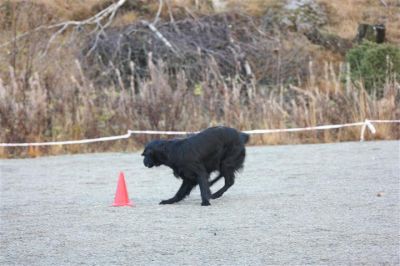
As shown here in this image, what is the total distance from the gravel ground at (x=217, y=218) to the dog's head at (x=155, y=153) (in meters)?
0.52

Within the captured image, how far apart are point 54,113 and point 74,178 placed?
592 centimetres

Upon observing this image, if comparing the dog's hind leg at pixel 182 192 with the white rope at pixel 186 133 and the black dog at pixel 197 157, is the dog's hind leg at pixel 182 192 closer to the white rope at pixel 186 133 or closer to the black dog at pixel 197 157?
the black dog at pixel 197 157

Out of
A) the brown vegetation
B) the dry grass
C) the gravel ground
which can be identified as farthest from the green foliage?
the dry grass

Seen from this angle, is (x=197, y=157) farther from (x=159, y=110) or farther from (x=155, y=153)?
(x=159, y=110)

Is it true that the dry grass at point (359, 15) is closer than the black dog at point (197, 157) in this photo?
No

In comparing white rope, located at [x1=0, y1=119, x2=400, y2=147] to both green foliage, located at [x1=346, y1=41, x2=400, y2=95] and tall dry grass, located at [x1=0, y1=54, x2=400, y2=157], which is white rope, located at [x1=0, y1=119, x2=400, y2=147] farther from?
green foliage, located at [x1=346, y1=41, x2=400, y2=95]

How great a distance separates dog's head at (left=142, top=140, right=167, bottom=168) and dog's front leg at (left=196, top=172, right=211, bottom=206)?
1.64 feet

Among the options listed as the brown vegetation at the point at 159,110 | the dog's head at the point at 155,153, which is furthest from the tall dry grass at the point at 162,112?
the dog's head at the point at 155,153

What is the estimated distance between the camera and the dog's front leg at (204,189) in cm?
955

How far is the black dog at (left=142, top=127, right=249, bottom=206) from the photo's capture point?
9695 millimetres

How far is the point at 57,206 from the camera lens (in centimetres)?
988

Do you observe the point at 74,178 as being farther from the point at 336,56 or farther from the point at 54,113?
the point at 336,56

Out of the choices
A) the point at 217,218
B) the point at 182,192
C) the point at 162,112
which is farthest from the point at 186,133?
the point at 217,218

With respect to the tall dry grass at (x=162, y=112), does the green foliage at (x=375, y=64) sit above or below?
above
